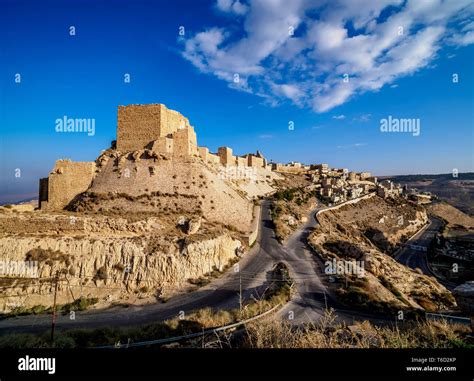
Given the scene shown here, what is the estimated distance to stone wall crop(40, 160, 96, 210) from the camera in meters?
25.4

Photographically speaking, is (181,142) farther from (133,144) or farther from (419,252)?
(419,252)

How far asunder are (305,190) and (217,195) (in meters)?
28.3

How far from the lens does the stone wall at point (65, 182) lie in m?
25.4

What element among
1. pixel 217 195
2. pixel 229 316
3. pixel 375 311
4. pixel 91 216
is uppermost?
pixel 217 195

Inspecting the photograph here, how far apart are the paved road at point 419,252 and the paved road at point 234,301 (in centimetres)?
2062

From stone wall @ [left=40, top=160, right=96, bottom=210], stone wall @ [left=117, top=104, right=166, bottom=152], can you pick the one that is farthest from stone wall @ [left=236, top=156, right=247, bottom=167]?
stone wall @ [left=40, top=160, right=96, bottom=210]

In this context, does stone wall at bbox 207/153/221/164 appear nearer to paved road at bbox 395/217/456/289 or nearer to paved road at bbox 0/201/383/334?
paved road at bbox 0/201/383/334

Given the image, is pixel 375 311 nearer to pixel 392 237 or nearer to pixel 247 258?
pixel 247 258

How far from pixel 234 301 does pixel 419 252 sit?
1525 inches

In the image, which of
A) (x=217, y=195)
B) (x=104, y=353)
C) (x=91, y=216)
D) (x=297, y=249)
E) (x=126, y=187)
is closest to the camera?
(x=104, y=353)

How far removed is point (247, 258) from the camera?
21.0 meters

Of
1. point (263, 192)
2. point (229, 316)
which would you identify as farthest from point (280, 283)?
point (263, 192)

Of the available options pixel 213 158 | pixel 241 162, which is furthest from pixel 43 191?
pixel 241 162

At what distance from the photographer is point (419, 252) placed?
133 ft
